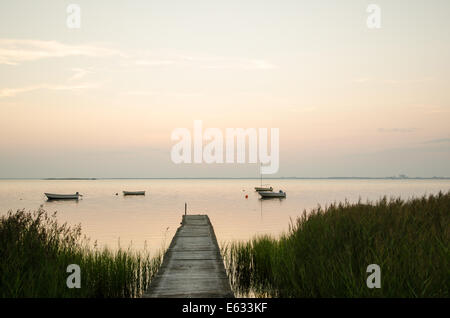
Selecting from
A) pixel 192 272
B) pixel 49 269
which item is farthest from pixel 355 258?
pixel 49 269

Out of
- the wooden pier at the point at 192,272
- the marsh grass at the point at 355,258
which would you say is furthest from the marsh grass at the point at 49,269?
the marsh grass at the point at 355,258

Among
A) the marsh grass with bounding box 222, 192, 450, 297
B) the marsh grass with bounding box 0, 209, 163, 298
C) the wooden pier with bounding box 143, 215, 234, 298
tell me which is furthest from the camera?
the wooden pier with bounding box 143, 215, 234, 298

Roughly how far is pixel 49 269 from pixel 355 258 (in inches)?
A: 254

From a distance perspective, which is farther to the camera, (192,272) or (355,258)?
(192,272)

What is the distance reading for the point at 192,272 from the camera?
910cm

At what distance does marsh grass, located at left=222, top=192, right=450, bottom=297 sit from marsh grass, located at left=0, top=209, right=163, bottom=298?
365 cm

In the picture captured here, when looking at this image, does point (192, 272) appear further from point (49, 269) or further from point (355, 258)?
point (355, 258)

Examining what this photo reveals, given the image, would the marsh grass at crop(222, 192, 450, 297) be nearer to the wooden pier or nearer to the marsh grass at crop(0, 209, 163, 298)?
the wooden pier

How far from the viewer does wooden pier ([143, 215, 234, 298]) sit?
24.5ft

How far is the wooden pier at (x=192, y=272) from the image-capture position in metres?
7.46

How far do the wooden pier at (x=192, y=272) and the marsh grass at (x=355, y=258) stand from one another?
1.52 m

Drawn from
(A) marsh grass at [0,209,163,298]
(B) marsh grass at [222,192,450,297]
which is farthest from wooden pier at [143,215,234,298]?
(B) marsh grass at [222,192,450,297]

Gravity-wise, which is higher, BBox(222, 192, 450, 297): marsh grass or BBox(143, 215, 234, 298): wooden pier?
BBox(222, 192, 450, 297): marsh grass
